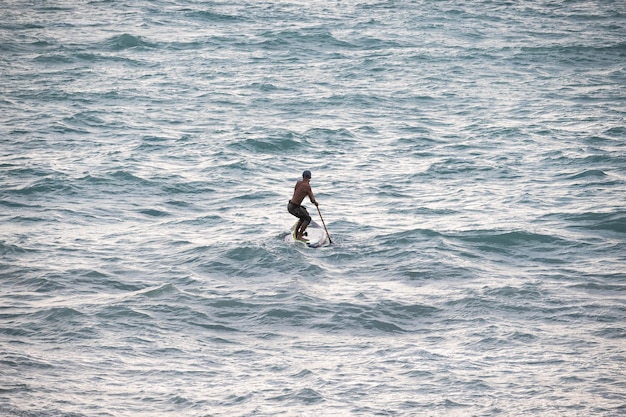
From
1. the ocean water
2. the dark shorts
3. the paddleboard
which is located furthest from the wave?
the dark shorts

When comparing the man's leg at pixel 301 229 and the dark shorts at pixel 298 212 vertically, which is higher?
the dark shorts at pixel 298 212

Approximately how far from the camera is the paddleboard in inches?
805

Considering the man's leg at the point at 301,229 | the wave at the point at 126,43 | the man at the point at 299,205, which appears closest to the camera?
the man at the point at 299,205

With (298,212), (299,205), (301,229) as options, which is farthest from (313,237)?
(299,205)

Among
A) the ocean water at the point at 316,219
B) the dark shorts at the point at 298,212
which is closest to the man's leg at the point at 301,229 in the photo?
the dark shorts at the point at 298,212

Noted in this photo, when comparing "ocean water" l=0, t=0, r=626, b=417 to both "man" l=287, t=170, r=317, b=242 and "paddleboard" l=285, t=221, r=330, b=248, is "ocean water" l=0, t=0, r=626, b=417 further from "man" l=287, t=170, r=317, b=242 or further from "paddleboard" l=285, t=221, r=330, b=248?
"man" l=287, t=170, r=317, b=242

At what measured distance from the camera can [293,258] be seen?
65.3 feet

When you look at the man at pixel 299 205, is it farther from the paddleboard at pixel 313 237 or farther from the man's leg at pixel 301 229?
the paddleboard at pixel 313 237

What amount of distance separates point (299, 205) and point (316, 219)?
2005 mm

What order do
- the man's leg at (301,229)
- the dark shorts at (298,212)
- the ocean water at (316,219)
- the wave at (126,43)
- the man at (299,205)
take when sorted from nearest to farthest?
the ocean water at (316,219) → the man at (299,205) → the dark shorts at (298,212) → the man's leg at (301,229) → the wave at (126,43)

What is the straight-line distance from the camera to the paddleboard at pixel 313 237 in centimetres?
2044

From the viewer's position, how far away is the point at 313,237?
2061 centimetres

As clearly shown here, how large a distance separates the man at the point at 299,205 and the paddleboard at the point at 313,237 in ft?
0.44

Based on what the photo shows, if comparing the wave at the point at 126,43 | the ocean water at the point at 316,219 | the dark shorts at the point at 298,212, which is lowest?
the ocean water at the point at 316,219
